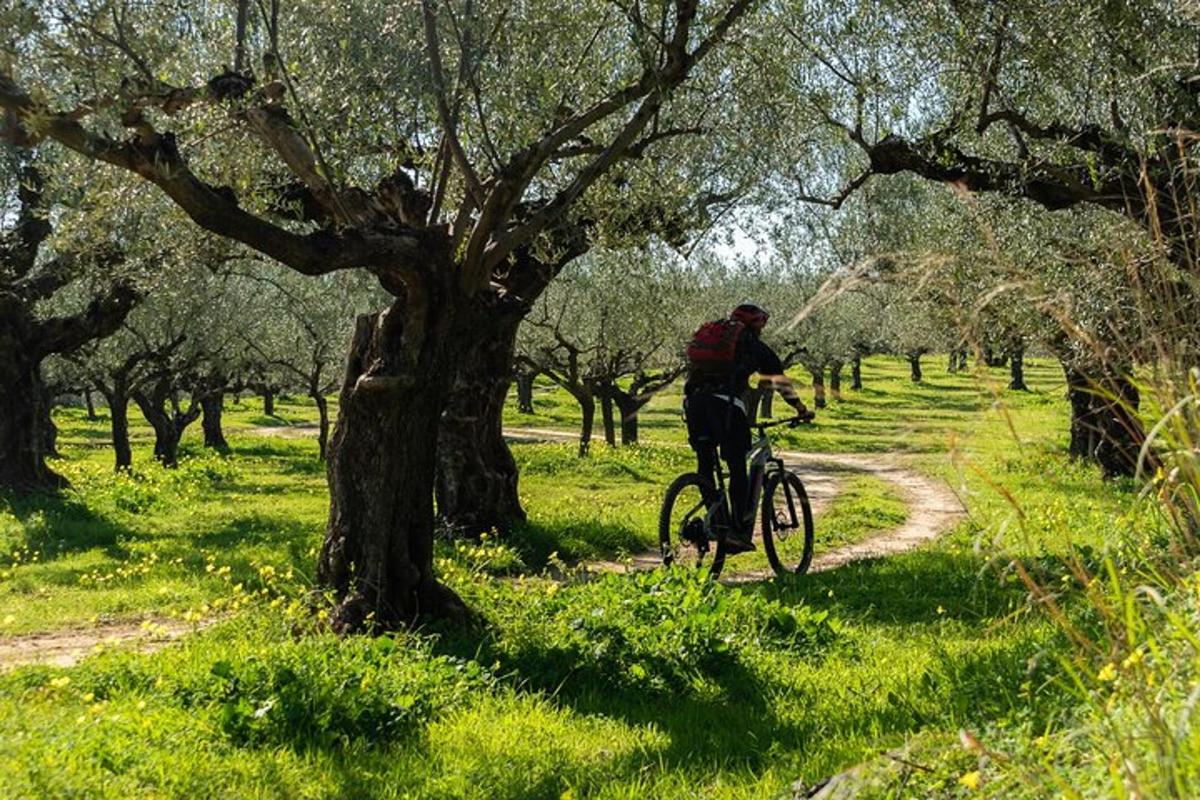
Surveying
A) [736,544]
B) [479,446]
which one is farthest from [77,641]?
[479,446]

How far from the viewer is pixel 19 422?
72.8 ft

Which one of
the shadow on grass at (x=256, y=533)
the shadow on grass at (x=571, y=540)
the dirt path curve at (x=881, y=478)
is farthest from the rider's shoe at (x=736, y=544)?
the shadow on grass at (x=256, y=533)

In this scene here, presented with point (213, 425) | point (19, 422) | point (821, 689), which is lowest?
point (821, 689)

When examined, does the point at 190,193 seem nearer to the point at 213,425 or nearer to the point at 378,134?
the point at 378,134

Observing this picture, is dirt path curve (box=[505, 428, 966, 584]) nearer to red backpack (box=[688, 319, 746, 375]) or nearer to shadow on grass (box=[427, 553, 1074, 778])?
shadow on grass (box=[427, 553, 1074, 778])

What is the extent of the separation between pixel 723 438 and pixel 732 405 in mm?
376

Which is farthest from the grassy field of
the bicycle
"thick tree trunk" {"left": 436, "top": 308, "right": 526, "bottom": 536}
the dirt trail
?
"thick tree trunk" {"left": 436, "top": 308, "right": 526, "bottom": 536}

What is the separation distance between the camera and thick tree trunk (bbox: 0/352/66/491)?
2183cm

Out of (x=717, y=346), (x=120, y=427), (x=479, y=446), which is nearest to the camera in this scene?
(x=717, y=346)

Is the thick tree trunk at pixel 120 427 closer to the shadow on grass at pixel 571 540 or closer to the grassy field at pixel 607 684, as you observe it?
the shadow on grass at pixel 571 540

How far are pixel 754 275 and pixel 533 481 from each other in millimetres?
27532

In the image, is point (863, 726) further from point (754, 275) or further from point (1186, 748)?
point (754, 275)

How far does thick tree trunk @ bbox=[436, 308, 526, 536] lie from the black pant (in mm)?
4506

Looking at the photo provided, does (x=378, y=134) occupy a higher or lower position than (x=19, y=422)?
higher
